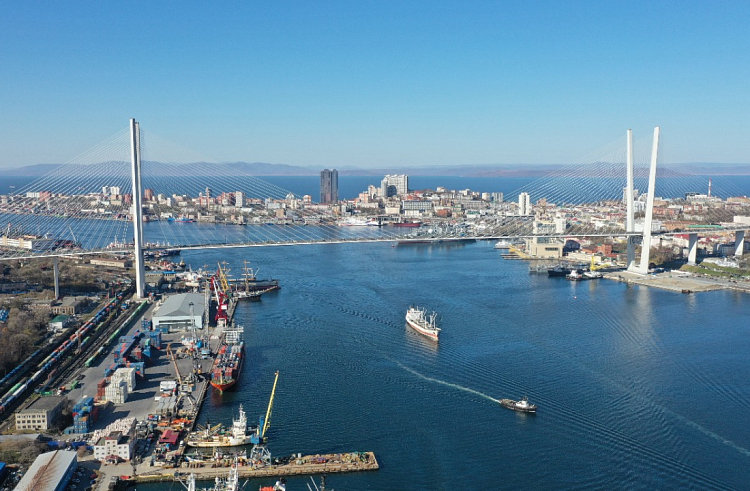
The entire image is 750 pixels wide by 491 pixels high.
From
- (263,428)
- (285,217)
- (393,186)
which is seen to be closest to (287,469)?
(263,428)

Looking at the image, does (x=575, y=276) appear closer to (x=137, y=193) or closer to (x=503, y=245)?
(x=503, y=245)

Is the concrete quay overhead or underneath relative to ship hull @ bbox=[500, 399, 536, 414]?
overhead

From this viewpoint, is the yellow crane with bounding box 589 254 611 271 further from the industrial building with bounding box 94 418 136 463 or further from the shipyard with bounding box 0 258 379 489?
the industrial building with bounding box 94 418 136 463

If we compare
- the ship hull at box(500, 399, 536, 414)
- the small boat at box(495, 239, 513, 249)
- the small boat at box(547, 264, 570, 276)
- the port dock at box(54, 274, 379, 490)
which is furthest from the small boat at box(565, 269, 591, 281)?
the port dock at box(54, 274, 379, 490)

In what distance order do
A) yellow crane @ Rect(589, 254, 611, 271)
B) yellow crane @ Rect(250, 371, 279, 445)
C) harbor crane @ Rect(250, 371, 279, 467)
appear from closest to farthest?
1. harbor crane @ Rect(250, 371, 279, 467)
2. yellow crane @ Rect(250, 371, 279, 445)
3. yellow crane @ Rect(589, 254, 611, 271)

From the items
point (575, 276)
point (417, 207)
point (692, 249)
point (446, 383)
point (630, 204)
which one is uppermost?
point (630, 204)

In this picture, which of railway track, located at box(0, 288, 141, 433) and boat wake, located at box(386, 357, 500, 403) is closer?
railway track, located at box(0, 288, 141, 433)
